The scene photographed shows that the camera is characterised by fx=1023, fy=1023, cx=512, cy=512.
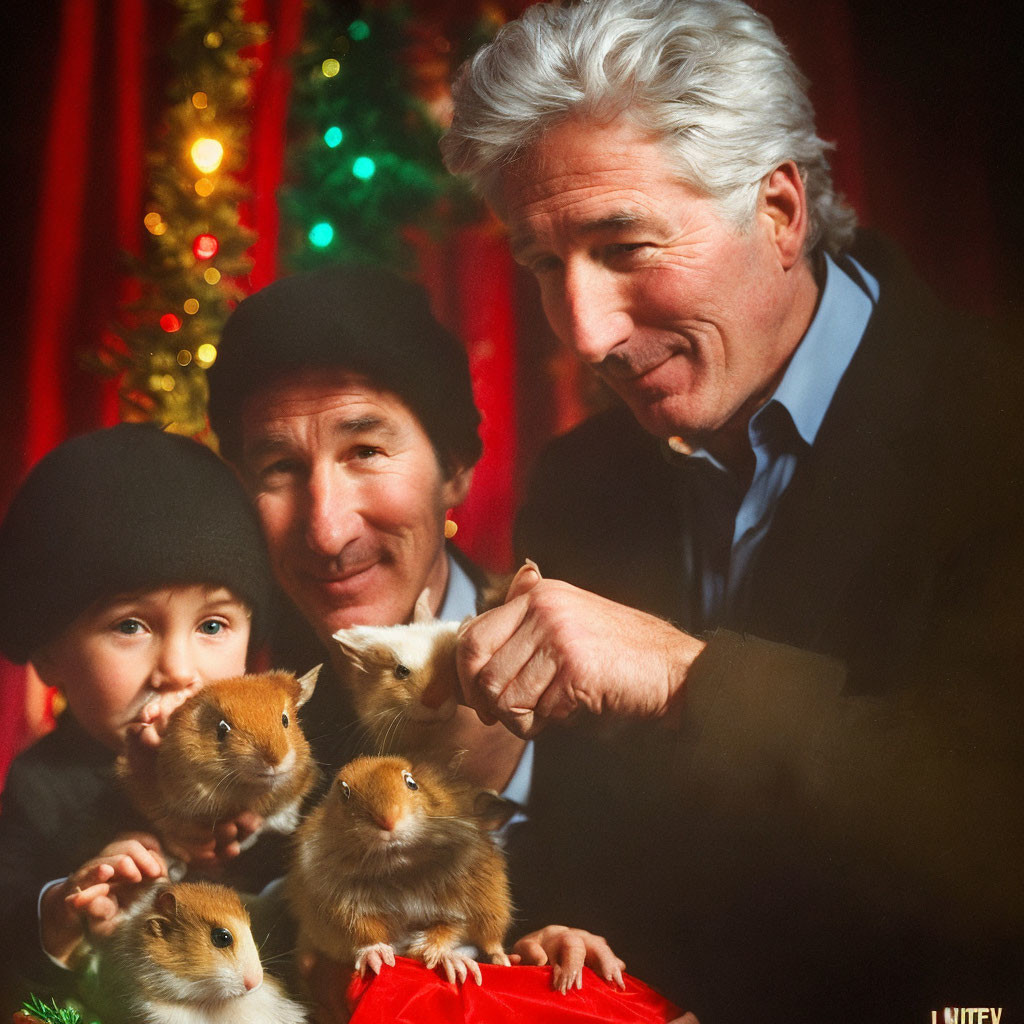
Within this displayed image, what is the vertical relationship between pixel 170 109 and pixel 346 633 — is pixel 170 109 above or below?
above

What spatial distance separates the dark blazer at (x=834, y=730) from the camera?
1.69 m

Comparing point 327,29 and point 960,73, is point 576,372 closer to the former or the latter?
point 327,29

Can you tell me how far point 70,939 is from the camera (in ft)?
5.63

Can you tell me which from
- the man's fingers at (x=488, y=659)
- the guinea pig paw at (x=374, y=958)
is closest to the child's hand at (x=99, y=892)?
the guinea pig paw at (x=374, y=958)

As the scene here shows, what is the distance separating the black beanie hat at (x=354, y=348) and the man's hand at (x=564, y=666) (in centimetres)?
32

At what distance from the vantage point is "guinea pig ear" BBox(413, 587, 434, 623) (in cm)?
175

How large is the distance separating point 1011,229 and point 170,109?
5.09 feet

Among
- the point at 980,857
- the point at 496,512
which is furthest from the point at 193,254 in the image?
the point at 980,857

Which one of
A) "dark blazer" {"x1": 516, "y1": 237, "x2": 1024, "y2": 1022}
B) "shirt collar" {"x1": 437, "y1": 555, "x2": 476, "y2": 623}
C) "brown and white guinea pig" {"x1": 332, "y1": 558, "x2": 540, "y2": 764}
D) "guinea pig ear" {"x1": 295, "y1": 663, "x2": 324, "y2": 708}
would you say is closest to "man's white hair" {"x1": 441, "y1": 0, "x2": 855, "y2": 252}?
"dark blazer" {"x1": 516, "y1": 237, "x2": 1024, "y2": 1022}

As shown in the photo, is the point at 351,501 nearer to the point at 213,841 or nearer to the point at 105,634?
the point at 105,634

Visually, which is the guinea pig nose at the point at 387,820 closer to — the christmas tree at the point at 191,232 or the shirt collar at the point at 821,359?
the christmas tree at the point at 191,232

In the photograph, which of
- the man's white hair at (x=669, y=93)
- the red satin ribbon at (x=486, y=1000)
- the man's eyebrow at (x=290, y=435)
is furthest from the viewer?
the man's eyebrow at (x=290, y=435)

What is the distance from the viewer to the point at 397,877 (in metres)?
1.60

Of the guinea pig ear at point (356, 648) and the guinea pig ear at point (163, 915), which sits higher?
the guinea pig ear at point (356, 648)
